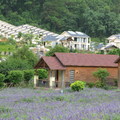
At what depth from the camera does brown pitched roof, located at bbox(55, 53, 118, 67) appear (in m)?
37.0

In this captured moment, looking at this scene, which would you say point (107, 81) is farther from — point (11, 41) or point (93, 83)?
point (11, 41)

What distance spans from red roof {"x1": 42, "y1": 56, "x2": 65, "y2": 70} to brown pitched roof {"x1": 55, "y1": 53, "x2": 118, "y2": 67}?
358 millimetres

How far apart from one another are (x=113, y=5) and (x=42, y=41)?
6054 cm

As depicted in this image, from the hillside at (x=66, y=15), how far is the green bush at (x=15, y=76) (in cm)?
8563

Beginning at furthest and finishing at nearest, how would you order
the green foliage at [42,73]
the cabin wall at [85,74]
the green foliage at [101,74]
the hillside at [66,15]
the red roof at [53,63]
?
the hillside at [66,15] < the green foliage at [42,73] < the cabin wall at [85,74] < the red roof at [53,63] < the green foliage at [101,74]

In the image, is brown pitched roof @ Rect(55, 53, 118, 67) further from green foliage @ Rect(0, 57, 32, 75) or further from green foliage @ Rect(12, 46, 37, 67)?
green foliage @ Rect(12, 46, 37, 67)

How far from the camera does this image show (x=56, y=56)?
3781 cm

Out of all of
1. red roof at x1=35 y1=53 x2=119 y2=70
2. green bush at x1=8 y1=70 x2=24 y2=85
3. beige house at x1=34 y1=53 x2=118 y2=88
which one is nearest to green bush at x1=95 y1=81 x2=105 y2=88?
beige house at x1=34 y1=53 x2=118 y2=88

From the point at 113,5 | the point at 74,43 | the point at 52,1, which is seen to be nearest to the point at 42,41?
the point at 74,43

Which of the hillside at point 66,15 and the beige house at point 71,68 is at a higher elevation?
the hillside at point 66,15

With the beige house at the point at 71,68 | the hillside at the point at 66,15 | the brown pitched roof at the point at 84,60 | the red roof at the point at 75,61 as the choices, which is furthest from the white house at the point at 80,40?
the beige house at the point at 71,68

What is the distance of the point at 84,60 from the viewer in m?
38.1

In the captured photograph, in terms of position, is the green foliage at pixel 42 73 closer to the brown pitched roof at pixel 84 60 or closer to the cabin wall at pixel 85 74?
the brown pitched roof at pixel 84 60

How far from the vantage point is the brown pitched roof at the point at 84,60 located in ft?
122
